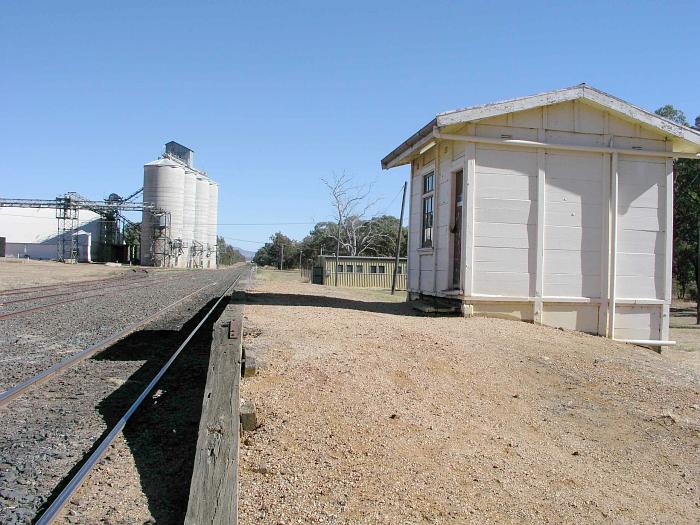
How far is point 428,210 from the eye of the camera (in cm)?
1364

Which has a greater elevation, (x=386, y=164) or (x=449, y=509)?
(x=386, y=164)

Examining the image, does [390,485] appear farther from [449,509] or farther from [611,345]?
[611,345]

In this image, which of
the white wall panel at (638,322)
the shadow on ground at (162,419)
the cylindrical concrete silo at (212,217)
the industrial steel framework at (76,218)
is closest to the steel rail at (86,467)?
the shadow on ground at (162,419)

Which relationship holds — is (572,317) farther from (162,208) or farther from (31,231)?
(31,231)

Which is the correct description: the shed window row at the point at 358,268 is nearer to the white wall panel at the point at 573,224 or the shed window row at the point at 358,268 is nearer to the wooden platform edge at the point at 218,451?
the white wall panel at the point at 573,224

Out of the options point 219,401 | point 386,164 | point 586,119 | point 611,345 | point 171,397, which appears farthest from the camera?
point 386,164

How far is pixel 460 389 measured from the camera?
21.6 feet

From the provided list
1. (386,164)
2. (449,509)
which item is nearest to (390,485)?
(449,509)

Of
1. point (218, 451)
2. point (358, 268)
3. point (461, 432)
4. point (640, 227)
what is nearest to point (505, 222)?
point (640, 227)

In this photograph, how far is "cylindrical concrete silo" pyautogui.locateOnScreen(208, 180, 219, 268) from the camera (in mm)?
86662

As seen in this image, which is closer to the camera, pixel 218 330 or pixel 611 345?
pixel 218 330

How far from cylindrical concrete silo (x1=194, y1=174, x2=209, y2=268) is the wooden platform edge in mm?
75708

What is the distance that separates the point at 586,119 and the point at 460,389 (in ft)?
23.5

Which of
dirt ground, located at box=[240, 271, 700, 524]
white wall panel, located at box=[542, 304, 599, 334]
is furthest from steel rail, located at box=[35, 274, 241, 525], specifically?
white wall panel, located at box=[542, 304, 599, 334]
